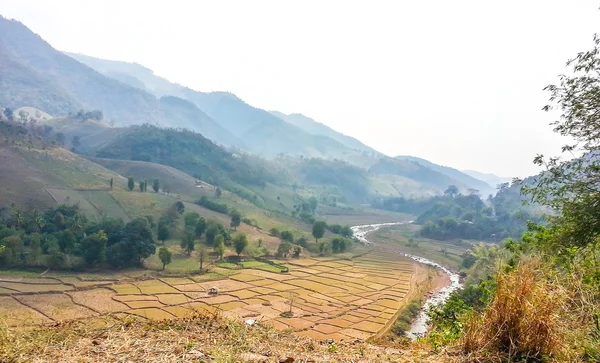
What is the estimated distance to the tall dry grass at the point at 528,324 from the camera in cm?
425

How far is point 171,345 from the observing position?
504 centimetres

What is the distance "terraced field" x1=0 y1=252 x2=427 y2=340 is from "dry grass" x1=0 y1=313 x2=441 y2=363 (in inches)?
1042

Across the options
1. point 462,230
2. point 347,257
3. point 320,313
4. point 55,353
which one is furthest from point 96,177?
point 462,230

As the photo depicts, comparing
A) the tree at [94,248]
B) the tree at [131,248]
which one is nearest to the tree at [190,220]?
the tree at [131,248]

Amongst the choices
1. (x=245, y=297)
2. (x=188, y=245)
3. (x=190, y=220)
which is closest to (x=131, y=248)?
(x=188, y=245)

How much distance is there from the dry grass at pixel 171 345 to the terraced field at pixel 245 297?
86.9 feet

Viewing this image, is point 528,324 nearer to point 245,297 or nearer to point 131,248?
point 245,297

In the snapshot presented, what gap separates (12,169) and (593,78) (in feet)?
373

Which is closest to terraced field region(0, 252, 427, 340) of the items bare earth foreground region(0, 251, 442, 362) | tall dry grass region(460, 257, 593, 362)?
bare earth foreground region(0, 251, 442, 362)

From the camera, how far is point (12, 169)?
88.6 m

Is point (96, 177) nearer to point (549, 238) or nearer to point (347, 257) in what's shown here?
point (347, 257)

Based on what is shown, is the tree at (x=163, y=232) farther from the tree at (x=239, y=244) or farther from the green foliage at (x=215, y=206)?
the green foliage at (x=215, y=206)

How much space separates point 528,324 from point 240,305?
44527mm

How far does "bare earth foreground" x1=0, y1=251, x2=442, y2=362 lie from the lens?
542cm
